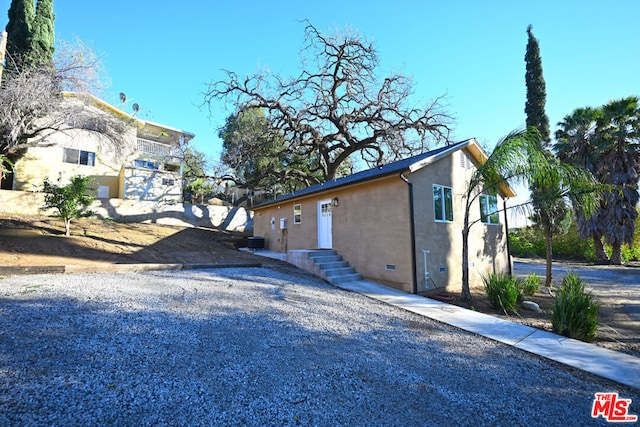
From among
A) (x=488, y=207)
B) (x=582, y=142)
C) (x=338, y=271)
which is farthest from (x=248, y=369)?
(x=582, y=142)

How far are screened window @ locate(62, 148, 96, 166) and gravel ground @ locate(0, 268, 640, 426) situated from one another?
17819 millimetres

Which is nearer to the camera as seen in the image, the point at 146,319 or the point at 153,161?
the point at 146,319

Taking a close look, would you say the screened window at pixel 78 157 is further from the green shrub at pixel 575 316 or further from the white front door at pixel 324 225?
the green shrub at pixel 575 316

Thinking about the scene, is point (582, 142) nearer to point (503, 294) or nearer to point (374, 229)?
point (503, 294)

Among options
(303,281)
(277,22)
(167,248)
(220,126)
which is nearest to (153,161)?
(220,126)

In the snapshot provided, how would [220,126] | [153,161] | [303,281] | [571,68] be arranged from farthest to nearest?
1. [153,161]
2. [220,126]
3. [571,68]
4. [303,281]

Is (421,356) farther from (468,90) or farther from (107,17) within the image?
(107,17)

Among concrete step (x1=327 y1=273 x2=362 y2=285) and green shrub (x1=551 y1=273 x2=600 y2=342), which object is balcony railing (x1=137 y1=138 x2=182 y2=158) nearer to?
concrete step (x1=327 y1=273 x2=362 y2=285)

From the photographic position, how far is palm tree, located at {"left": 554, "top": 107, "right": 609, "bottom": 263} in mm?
14539

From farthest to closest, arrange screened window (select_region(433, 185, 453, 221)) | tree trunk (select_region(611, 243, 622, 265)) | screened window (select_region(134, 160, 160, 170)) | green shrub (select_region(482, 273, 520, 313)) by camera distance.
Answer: screened window (select_region(134, 160, 160, 170))
tree trunk (select_region(611, 243, 622, 265))
screened window (select_region(433, 185, 453, 221))
green shrub (select_region(482, 273, 520, 313))

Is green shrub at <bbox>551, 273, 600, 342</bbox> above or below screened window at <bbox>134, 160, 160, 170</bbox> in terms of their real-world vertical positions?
below

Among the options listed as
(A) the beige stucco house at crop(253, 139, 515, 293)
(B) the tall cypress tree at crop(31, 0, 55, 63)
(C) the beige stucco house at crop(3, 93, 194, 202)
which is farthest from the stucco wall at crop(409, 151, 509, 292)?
(B) the tall cypress tree at crop(31, 0, 55, 63)

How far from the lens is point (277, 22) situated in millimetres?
12695

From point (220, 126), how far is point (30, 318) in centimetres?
1725
